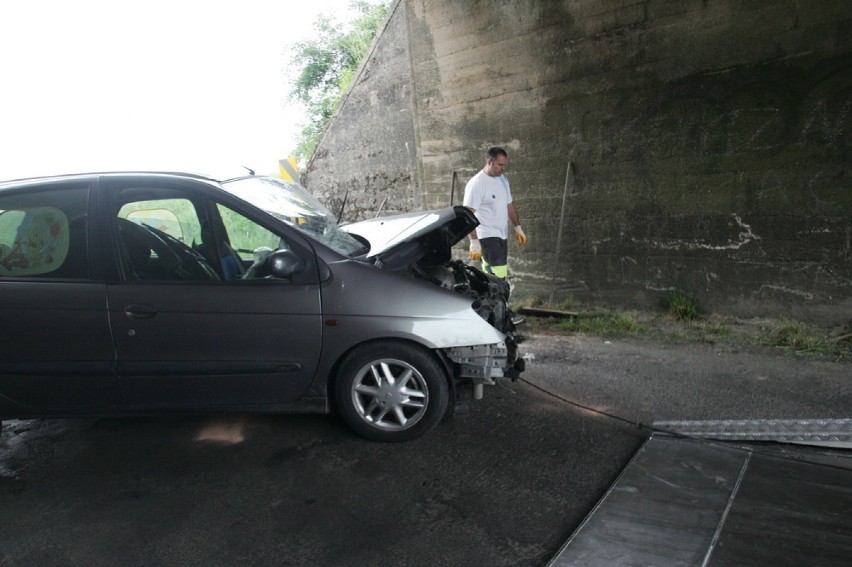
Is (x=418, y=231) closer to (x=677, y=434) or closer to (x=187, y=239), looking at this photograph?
(x=187, y=239)

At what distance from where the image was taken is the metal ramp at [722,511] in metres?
2.69

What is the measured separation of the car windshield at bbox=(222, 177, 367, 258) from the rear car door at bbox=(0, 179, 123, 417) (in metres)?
0.94

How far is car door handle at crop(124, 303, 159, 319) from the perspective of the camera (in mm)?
3670

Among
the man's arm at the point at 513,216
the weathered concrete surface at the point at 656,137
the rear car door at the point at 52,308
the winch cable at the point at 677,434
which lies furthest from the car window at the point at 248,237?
the weathered concrete surface at the point at 656,137

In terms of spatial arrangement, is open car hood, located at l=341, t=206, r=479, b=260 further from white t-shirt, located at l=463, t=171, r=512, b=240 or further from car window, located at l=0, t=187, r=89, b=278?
white t-shirt, located at l=463, t=171, r=512, b=240

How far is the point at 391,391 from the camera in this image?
3832 mm

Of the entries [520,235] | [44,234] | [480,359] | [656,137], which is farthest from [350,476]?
[656,137]

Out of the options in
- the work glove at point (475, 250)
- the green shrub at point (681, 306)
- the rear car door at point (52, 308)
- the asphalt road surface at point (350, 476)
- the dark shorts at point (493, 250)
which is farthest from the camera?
the work glove at point (475, 250)

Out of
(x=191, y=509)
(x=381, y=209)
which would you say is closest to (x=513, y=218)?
(x=381, y=209)

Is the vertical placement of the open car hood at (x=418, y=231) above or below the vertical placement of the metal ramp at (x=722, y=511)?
above

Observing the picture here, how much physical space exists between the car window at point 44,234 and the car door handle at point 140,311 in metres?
0.34

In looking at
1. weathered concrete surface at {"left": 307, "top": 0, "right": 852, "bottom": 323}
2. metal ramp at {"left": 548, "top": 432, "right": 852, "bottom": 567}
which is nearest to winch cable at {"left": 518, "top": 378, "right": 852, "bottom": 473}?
metal ramp at {"left": 548, "top": 432, "right": 852, "bottom": 567}

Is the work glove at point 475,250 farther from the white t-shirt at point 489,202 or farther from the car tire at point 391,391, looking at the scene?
the car tire at point 391,391

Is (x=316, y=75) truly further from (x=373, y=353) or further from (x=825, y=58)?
(x=373, y=353)
